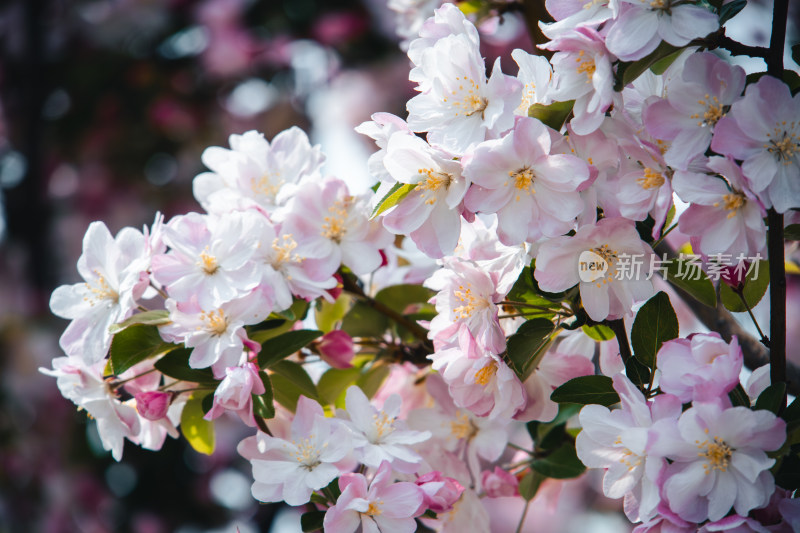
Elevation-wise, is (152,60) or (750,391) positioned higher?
(750,391)

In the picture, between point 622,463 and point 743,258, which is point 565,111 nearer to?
point 743,258

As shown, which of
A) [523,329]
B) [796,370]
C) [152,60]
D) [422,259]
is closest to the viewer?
[523,329]

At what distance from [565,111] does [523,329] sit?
0.21 meters

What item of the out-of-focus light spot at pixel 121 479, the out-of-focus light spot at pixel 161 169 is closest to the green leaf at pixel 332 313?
the out-of-focus light spot at pixel 121 479

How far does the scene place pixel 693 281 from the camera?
0.87 metres

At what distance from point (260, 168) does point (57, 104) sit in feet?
7.53

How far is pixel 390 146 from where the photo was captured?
784 mm

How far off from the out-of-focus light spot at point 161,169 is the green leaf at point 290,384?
226 cm

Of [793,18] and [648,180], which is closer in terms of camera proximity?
[648,180]

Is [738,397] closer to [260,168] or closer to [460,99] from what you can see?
[460,99]

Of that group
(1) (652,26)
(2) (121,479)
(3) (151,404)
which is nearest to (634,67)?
(1) (652,26)

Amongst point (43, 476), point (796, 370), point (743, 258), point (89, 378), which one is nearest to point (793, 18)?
point (796, 370)

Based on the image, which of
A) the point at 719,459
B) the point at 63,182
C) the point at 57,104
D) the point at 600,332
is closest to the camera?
the point at 719,459

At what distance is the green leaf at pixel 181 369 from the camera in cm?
91
